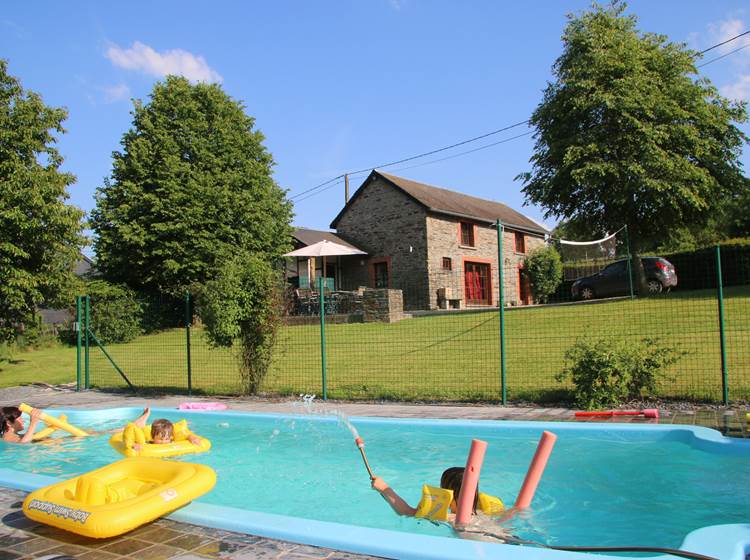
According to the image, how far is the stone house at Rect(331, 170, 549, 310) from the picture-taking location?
26.2 meters

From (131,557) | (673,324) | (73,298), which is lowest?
(131,557)

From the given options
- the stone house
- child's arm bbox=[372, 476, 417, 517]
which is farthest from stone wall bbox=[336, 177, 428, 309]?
child's arm bbox=[372, 476, 417, 517]

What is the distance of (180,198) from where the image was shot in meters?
25.0

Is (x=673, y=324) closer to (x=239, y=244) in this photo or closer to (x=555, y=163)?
(x=555, y=163)

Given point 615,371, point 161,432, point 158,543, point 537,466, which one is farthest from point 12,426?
point 615,371

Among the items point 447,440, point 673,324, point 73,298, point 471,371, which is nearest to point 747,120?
point 673,324

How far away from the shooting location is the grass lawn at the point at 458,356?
375 inches

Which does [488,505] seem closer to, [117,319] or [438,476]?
[438,476]

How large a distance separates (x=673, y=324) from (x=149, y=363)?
1305 centimetres

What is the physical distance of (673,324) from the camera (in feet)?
41.4

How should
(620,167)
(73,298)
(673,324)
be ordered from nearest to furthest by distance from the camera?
(673,324) → (73,298) → (620,167)

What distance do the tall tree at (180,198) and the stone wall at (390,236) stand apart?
409 centimetres

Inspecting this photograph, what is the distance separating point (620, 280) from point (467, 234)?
10.6 m

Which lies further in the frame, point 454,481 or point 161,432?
point 161,432
